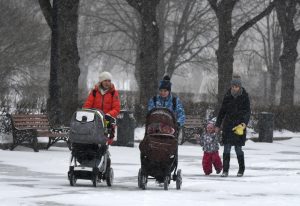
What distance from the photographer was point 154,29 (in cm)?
2858

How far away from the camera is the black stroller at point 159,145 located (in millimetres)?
13508

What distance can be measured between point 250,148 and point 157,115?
13233mm

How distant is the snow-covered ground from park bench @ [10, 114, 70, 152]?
249 mm

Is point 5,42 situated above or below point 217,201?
above

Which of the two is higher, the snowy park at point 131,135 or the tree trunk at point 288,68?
the tree trunk at point 288,68

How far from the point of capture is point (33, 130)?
68.6ft

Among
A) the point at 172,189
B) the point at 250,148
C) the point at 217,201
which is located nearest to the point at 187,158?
the point at 250,148

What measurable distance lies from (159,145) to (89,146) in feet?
3.48

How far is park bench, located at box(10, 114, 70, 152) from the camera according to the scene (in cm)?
2108

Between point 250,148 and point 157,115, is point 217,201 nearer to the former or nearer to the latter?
point 157,115

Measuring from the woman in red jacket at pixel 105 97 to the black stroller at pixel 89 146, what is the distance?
1.54 feet

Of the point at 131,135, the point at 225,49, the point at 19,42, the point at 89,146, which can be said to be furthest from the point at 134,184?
the point at 19,42

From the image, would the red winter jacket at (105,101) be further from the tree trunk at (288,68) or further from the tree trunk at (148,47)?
the tree trunk at (288,68)

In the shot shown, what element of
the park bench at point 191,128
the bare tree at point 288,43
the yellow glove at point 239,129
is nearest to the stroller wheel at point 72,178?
the yellow glove at point 239,129
